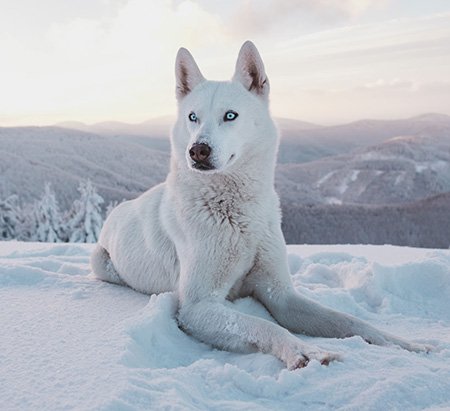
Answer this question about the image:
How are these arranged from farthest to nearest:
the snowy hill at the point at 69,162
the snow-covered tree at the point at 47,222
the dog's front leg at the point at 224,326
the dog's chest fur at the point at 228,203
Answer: the snowy hill at the point at 69,162 → the snow-covered tree at the point at 47,222 → the dog's chest fur at the point at 228,203 → the dog's front leg at the point at 224,326

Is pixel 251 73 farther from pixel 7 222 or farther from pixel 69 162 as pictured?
pixel 69 162

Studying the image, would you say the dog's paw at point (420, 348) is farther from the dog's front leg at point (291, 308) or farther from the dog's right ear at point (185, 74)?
the dog's right ear at point (185, 74)

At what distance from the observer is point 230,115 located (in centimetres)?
384

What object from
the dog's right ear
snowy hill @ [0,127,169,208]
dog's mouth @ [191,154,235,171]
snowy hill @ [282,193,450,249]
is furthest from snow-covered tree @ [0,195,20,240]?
dog's mouth @ [191,154,235,171]

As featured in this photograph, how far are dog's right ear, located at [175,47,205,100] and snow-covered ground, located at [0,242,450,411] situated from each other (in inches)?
76.3

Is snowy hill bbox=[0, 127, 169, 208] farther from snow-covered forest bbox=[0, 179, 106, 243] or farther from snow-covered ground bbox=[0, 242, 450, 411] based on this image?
snow-covered ground bbox=[0, 242, 450, 411]

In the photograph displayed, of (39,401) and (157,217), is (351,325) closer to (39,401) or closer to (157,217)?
(157,217)

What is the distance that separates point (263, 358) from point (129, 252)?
204cm

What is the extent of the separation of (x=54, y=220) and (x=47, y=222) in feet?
1.50

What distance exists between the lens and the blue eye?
3.83m

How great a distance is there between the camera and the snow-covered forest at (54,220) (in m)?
26.0

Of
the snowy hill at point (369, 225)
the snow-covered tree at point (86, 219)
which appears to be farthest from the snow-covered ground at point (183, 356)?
the snowy hill at point (369, 225)

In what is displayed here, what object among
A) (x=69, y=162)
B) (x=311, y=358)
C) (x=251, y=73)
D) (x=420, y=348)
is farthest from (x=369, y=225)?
(x=69, y=162)

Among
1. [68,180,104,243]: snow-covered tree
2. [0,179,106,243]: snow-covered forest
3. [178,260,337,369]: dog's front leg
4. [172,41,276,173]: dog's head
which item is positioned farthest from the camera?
[0,179,106,243]: snow-covered forest
